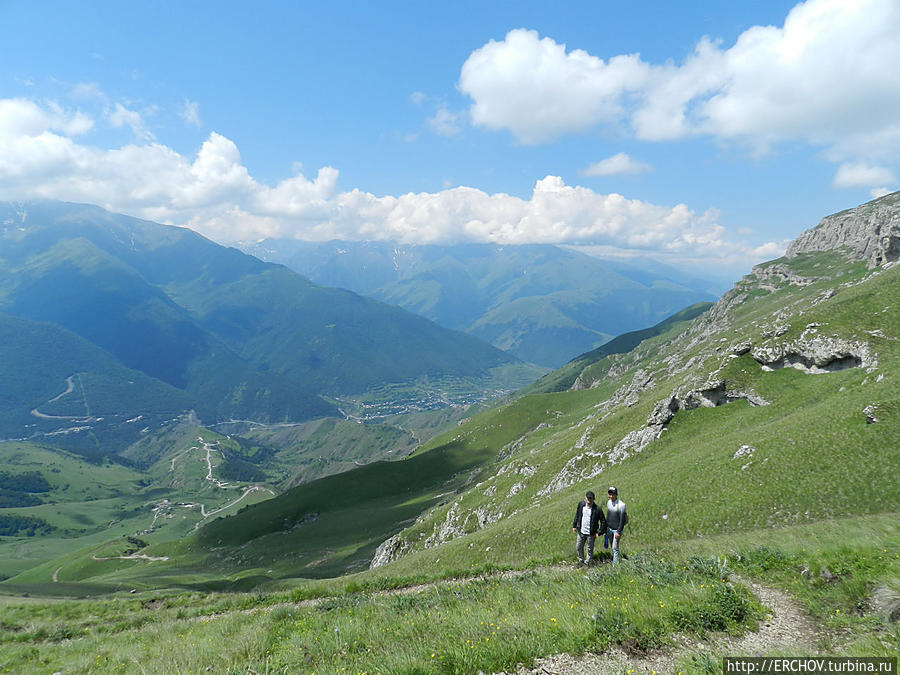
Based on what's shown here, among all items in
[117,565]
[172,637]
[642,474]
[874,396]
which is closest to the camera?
[172,637]

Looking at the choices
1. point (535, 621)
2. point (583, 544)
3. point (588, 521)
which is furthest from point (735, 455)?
point (535, 621)

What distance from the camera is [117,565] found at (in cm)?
13988

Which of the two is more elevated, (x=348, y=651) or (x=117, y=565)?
(x=348, y=651)

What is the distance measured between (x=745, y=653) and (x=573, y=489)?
50147 millimetres

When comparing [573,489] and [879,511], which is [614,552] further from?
[573,489]

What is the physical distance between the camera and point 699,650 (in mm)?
8281

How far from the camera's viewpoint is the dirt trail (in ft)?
25.7

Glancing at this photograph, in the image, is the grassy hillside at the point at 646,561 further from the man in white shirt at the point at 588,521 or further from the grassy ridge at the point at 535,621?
the man in white shirt at the point at 588,521

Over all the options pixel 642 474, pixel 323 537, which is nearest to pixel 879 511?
pixel 642 474

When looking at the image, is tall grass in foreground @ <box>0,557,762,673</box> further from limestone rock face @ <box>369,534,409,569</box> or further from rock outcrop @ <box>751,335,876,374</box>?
limestone rock face @ <box>369,534,409,569</box>

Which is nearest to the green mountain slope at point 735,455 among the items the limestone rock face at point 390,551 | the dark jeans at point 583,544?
the limestone rock face at point 390,551

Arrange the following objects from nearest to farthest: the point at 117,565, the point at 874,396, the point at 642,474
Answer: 1. the point at 874,396
2. the point at 642,474
3. the point at 117,565

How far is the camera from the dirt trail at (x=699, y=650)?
25.7 ft

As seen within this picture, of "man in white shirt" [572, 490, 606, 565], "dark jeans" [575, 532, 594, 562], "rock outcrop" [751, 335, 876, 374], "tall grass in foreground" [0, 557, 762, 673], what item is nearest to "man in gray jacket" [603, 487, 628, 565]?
"man in white shirt" [572, 490, 606, 565]
